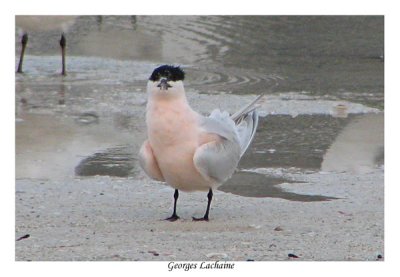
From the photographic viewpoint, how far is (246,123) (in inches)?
301

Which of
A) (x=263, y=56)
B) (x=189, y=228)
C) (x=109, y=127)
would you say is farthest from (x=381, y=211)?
(x=263, y=56)

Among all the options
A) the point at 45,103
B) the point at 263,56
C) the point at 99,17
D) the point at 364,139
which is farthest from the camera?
the point at 99,17

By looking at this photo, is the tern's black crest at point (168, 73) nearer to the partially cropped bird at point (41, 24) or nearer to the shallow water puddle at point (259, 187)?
the shallow water puddle at point (259, 187)

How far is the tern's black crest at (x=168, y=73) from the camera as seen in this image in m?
6.53

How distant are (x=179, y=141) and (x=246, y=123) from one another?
1075 millimetres

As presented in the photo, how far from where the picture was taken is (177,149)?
6699 mm

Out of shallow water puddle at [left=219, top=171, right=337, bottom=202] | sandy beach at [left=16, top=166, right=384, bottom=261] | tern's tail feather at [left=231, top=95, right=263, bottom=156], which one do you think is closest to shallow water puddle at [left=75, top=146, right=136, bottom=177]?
sandy beach at [left=16, top=166, right=384, bottom=261]

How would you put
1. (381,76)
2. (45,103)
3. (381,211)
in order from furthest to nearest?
1. (381,76)
2. (45,103)
3. (381,211)

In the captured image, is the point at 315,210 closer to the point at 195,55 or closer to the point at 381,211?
the point at 381,211

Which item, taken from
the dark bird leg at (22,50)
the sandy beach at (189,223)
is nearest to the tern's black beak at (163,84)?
the sandy beach at (189,223)

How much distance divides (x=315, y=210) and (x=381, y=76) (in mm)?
6157

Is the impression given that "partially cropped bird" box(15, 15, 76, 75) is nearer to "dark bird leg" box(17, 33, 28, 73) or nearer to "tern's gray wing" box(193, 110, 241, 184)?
"dark bird leg" box(17, 33, 28, 73)

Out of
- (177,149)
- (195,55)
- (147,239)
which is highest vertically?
(195,55)

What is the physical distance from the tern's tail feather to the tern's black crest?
3.26 ft
